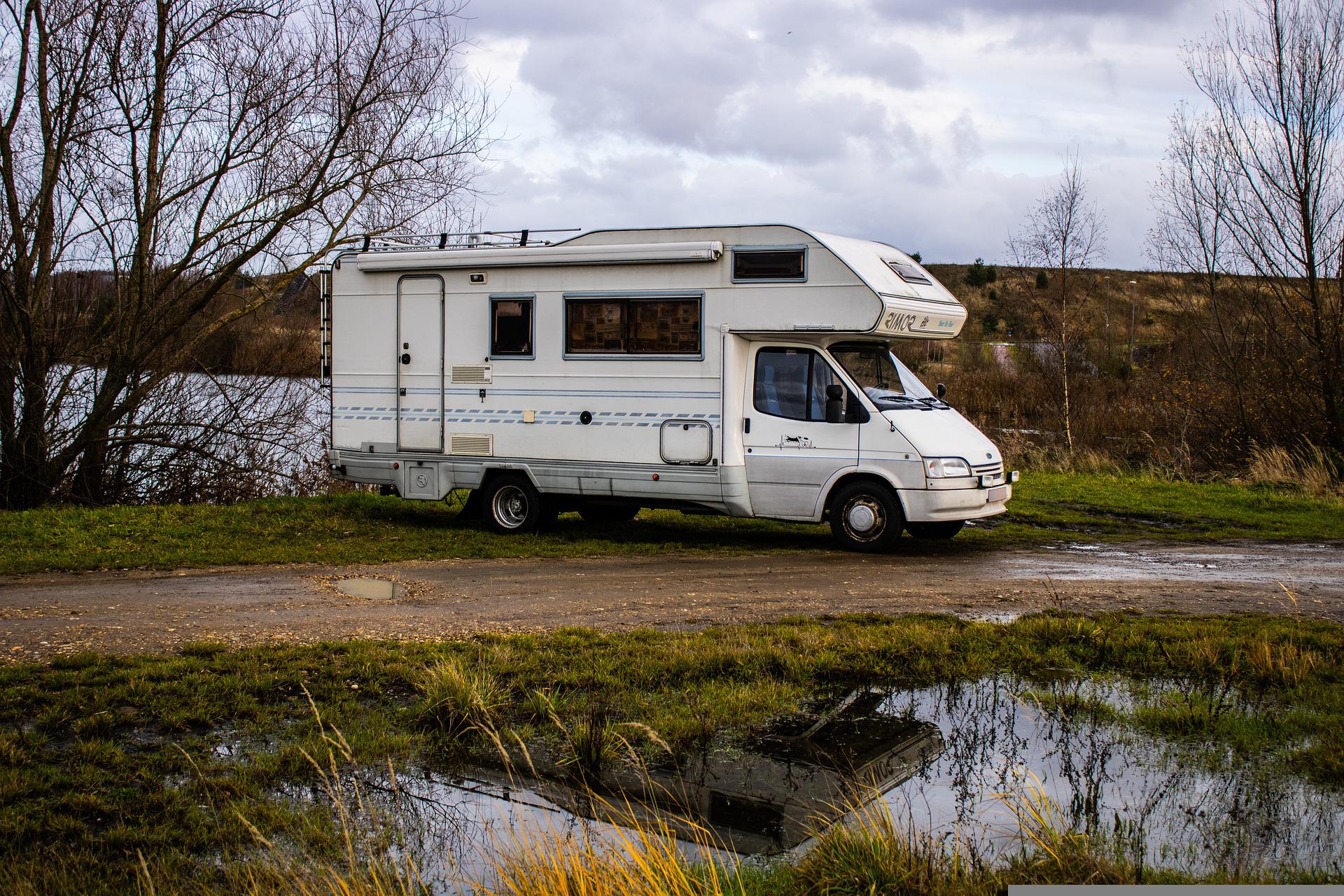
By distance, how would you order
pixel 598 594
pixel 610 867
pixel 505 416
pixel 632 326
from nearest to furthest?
pixel 610 867
pixel 598 594
pixel 632 326
pixel 505 416

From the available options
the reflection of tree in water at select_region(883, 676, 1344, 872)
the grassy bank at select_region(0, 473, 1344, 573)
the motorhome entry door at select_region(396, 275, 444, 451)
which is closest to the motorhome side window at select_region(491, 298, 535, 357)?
the motorhome entry door at select_region(396, 275, 444, 451)

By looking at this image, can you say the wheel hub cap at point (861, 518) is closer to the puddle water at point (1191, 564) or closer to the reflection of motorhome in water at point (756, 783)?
the puddle water at point (1191, 564)

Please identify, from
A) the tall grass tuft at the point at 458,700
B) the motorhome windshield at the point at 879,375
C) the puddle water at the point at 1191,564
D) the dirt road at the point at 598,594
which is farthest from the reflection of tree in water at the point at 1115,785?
the motorhome windshield at the point at 879,375

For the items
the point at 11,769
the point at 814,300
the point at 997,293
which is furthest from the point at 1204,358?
the point at 997,293

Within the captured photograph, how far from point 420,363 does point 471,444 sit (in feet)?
3.75

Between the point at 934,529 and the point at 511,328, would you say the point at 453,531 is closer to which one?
the point at 511,328

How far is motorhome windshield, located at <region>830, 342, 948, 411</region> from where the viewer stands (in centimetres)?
1205

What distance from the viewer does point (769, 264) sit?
12.0m

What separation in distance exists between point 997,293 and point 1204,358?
4466 cm

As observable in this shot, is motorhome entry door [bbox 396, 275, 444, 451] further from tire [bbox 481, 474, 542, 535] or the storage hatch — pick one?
the storage hatch

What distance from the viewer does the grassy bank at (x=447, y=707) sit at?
15.0ft

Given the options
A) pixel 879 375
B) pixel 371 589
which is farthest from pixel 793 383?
pixel 371 589

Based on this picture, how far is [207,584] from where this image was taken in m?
9.97

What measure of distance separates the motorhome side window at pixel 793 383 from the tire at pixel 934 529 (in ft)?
5.49
